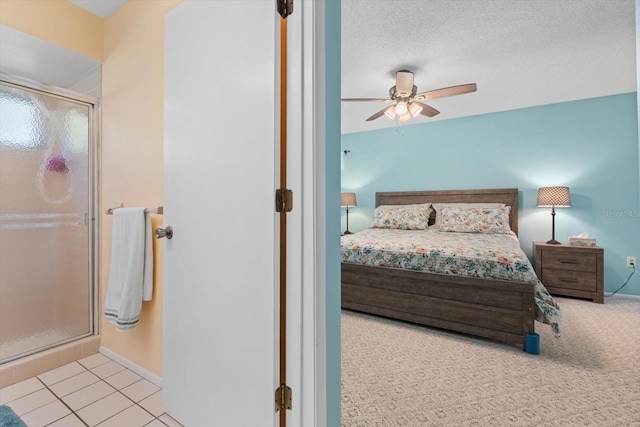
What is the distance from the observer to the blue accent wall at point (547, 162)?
11.2 ft

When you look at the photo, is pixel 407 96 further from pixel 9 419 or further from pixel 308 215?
pixel 9 419

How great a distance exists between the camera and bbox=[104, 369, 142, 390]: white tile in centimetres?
173

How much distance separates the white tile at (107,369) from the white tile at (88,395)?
91 mm

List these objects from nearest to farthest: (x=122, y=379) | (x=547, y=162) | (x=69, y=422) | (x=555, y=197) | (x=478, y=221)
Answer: (x=69, y=422)
(x=122, y=379)
(x=555, y=197)
(x=478, y=221)
(x=547, y=162)

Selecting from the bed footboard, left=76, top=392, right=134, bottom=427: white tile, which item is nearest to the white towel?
left=76, top=392, right=134, bottom=427: white tile

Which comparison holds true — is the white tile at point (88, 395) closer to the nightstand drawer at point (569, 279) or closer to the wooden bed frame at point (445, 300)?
the wooden bed frame at point (445, 300)

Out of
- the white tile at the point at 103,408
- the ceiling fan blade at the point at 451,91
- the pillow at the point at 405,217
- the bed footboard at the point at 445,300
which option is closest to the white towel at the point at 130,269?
the white tile at the point at 103,408

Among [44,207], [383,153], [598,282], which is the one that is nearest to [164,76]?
[44,207]

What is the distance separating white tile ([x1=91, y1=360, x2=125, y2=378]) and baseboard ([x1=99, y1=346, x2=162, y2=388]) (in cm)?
3

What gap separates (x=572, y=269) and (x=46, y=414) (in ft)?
15.1

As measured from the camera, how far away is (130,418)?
146cm

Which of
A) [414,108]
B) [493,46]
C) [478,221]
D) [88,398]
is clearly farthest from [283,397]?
[478,221]

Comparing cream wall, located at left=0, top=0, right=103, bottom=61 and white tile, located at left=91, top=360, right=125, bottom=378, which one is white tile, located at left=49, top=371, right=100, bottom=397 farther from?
cream wall, located at left=0, top=0, right=103, bottom=61

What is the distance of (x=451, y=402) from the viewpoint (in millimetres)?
1600
